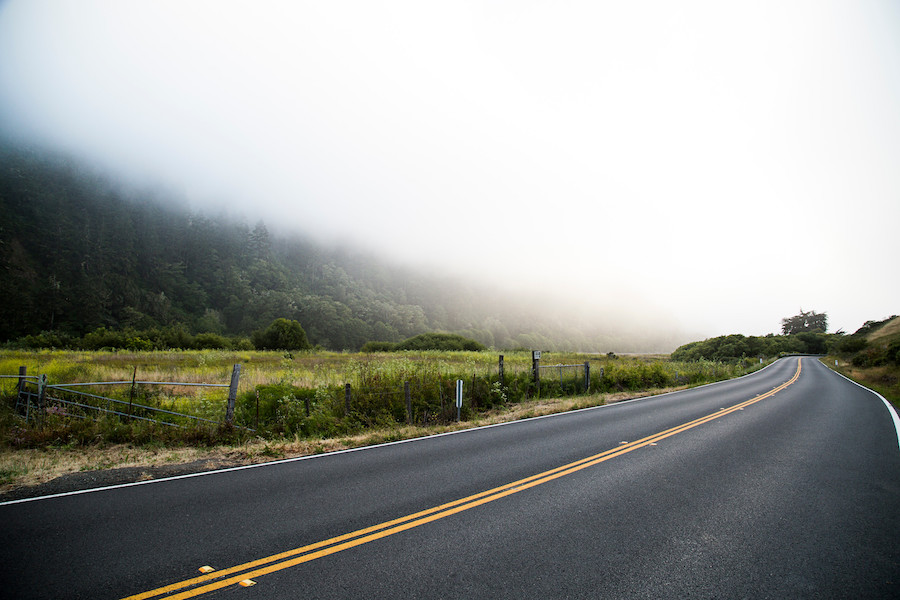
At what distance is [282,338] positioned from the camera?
199ft

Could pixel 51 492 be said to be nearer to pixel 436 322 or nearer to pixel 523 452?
pixel 523 452

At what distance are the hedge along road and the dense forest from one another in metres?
81.2

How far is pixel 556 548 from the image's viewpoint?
4.05 m

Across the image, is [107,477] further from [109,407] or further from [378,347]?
[378,347]

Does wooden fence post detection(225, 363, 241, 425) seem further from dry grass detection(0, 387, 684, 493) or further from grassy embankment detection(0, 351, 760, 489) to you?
dry grass detection(0, 387, 684, 493)

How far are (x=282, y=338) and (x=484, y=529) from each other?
2470 inches

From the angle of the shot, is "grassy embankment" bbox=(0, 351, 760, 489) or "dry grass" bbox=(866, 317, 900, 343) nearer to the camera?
"grassy embankment" bbox=(0, 351, 760, 489)

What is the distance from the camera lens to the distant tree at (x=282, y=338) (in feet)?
199

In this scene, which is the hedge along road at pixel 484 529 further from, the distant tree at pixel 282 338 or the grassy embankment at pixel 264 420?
the distant tree at pixel 282 338

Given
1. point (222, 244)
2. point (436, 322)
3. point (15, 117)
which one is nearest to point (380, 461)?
point (436, 322)

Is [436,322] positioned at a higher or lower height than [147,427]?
higher

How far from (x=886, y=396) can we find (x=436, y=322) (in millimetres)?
144466

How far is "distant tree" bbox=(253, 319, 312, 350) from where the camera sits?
199 ft

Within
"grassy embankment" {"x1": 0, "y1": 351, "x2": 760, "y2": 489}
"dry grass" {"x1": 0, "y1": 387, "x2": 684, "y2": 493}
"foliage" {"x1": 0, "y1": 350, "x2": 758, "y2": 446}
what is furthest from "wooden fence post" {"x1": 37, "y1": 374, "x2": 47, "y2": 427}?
"dry grass" {"x1": 0, "y1": 387, "x2": 684, "y2": 493}
